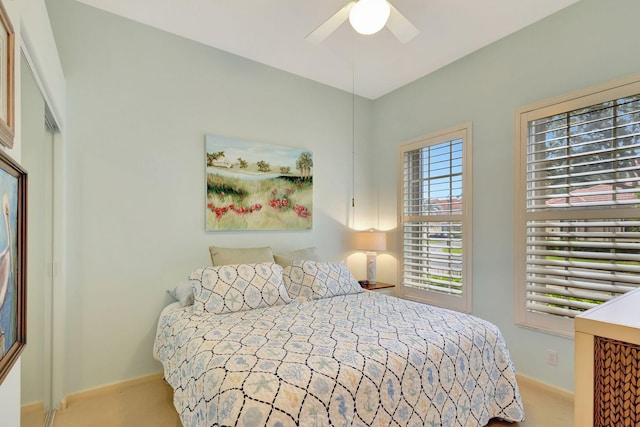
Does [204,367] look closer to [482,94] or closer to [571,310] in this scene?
[571,310]

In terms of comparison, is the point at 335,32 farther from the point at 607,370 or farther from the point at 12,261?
the point at 607,370

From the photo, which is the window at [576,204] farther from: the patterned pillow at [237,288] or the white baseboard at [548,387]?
the patterned pillow at [237,288]

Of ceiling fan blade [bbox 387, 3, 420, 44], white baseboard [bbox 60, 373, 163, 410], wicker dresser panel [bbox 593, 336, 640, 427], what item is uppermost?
ceiling fan blade [bbox 387, 3, 420, 44]

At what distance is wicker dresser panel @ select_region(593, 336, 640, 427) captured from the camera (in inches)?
20.0

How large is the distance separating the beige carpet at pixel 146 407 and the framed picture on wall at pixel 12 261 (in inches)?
55.3

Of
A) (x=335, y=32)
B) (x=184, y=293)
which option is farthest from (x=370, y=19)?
(x=184, y=293)

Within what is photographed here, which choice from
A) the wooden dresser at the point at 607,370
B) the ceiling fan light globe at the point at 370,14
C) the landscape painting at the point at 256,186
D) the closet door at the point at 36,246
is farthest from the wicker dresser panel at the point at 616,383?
the landscape painting at the point at 256,186

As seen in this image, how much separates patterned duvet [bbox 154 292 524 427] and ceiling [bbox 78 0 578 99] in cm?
224

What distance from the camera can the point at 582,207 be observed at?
2.36 metres

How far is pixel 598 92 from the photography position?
229 cm

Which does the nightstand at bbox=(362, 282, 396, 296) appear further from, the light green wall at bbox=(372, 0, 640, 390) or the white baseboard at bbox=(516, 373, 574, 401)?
the white baseboard at bbox=(516, 373, 574, 401)

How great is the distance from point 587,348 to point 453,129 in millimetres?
3000

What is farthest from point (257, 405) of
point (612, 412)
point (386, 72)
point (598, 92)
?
point (386, 72)

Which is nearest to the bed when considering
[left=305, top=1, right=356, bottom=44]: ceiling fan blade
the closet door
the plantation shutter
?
the closet door
